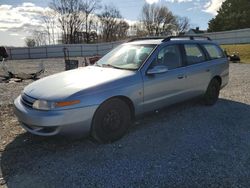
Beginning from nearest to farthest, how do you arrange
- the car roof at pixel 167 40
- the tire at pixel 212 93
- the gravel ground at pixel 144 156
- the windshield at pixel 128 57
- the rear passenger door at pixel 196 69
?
the gravel ground at pixel 144 156, the windshield at pixel 128 57, the car roof at pixel 167 40, the rear passenger door at pixel 196 69, the tire at pixel 212 93

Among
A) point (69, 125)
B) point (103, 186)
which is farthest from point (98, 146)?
point (103, 186)

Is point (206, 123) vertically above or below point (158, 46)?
below

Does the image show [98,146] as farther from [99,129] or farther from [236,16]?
[236,16]

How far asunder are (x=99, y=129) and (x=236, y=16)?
5391cm

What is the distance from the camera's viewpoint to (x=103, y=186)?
309cm

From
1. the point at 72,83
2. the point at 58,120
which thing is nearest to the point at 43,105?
the point at 58,120

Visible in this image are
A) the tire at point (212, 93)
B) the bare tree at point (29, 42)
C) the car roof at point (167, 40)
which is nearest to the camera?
the car roof at point (167, 40)

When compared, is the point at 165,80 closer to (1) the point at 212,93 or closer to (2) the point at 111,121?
(2) the point at 111,121

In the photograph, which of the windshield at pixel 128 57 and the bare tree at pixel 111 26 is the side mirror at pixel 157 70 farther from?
the bare tree at pixel 111 26

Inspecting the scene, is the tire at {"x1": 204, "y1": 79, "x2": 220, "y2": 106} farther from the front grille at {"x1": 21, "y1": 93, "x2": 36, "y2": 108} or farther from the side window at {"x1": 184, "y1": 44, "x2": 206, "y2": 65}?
the front grille at {"x1": 21, "y1": 93, "x2": 36, "y2": 108}

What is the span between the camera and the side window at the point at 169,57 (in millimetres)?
4863

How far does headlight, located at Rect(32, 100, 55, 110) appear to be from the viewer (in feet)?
12.1

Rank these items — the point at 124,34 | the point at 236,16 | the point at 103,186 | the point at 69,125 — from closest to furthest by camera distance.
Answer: the point at 103,186, the point at 69,125, the point at 236,16, the point at 124,34

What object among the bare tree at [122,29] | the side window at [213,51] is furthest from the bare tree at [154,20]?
the side window at [213,51]
